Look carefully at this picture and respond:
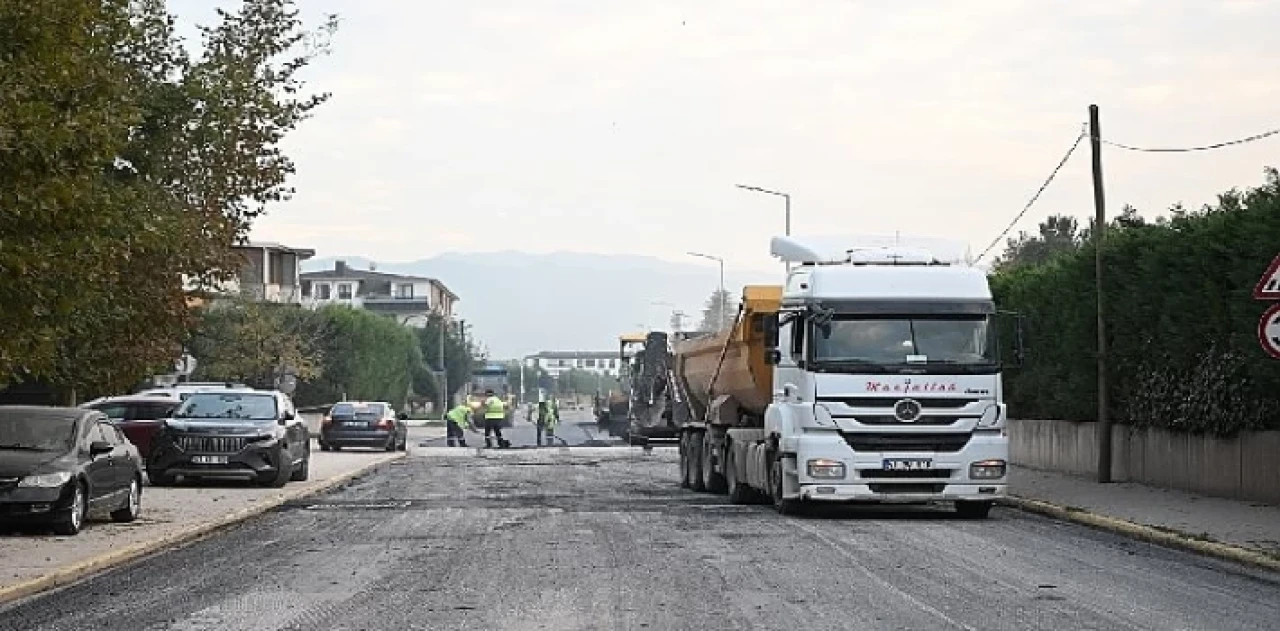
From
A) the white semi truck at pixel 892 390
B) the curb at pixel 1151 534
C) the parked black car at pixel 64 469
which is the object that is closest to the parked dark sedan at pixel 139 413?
the parked black car at pixel 64 469

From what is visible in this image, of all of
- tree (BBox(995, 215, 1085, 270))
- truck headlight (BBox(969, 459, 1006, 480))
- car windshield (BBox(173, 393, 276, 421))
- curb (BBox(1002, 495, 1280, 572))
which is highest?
tree (BBox(995, 215, 1085, 270))

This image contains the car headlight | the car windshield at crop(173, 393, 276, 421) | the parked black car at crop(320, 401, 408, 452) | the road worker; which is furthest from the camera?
the road worker

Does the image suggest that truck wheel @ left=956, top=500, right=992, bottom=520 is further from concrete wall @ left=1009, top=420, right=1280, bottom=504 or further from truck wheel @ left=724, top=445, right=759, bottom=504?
truck wheel @ left=724, top=445, right=759, bottom=504

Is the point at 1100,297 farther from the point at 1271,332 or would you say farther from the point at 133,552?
the point at 133,552

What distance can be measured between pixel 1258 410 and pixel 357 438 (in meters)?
32.7

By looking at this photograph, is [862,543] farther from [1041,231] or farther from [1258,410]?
[1041,231]

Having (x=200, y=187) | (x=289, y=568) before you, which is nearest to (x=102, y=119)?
(x=289, y=568)

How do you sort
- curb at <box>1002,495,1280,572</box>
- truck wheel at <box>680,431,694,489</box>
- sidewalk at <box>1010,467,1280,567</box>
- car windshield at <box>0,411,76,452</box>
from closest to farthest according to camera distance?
curb at <box>1002,495,1280,572</box> → sidewalk at <box>1010,467,1280,567</box> → car windshield at <box>0,411,76,452</box> → truck wheel at <box>680,431,694,489</box>

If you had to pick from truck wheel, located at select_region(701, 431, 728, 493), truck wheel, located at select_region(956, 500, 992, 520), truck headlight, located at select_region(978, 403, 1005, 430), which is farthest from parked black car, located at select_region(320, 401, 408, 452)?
truck headlight, located at select_region(978, 403, 1005, 430)

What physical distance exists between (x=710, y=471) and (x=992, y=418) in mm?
7327

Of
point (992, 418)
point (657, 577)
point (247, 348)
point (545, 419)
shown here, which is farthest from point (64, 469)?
point (247, 348)

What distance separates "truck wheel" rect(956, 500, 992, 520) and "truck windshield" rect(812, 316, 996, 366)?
1823 mm

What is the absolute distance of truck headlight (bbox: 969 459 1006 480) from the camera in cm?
2359

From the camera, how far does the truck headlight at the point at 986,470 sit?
23.6 metres
